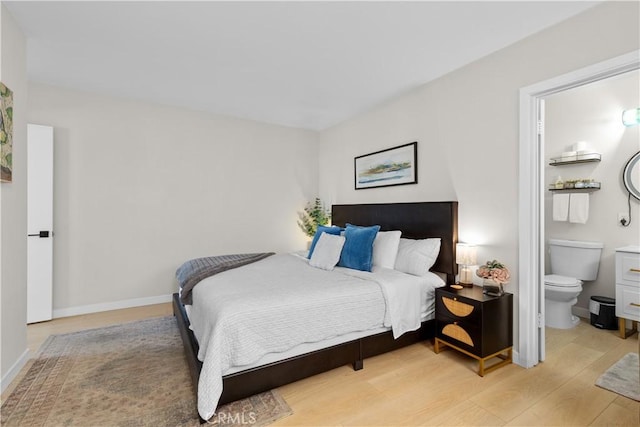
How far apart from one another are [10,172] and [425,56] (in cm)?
337

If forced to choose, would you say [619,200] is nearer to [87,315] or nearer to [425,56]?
[425,56]

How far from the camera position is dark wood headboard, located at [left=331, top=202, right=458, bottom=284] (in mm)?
2910

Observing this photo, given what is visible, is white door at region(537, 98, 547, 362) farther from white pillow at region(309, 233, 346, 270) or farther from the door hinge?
white pillow at region(309, 233, 346, 270)

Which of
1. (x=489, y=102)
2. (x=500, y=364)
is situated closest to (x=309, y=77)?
(x=489, y=102)

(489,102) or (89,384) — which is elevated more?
(489,102)

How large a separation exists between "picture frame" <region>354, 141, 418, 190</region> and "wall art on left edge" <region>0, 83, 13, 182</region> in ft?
11.4

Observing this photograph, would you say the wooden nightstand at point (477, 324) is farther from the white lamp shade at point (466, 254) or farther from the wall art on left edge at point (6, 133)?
the wall art on left edge at point (6, 133)

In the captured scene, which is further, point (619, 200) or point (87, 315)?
point (87, 315)

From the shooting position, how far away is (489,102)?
270 cm

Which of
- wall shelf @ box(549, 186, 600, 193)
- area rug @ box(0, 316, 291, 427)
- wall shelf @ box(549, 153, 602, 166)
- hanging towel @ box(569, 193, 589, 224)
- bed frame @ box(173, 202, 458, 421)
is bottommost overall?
area rug @ box(0, 316, 291, 427)

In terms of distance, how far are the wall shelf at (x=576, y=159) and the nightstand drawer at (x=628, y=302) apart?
1.36m

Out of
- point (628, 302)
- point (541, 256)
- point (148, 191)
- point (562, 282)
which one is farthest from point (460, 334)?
point (148, 191)

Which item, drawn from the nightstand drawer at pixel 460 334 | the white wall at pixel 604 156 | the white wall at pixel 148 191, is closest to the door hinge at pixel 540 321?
the nightstand drawer at pixel 460 334

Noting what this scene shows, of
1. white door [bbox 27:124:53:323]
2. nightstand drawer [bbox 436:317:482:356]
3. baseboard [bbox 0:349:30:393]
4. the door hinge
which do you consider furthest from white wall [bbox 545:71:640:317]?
white door [bbox 27:124:53:323]
